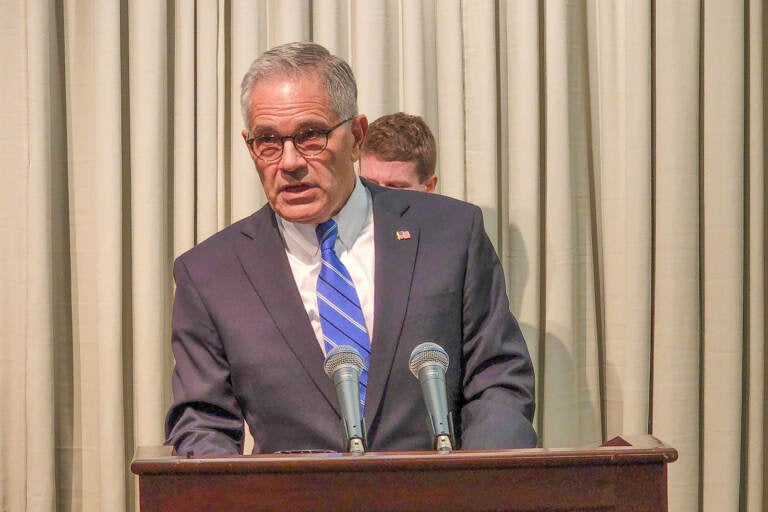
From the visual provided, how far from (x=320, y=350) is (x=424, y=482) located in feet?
2.41

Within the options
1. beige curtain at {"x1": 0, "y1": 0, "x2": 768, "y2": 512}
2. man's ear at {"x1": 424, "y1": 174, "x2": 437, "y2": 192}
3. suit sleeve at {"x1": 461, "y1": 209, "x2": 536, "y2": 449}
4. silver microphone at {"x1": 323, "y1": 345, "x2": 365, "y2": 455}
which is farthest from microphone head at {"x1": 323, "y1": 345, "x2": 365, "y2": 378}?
beige curtain at {"x1": 0, "y1": 0, "x2": 768, "y2": 512}

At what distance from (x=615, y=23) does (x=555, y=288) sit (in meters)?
0.88

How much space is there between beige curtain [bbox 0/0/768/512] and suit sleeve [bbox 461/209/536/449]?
824mm

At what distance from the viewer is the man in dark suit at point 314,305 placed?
2135 millimetres

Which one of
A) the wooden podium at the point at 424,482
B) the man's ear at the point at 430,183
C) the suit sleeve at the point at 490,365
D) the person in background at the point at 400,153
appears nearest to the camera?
the wooden podium at the point at 424,482

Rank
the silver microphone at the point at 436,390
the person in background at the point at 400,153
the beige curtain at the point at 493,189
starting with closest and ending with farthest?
the silver microphone at the point at 436,390 → the person in background at the point at 400,153 → the beige curtain at the point at 493,189

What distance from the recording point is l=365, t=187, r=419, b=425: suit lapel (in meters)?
2.12

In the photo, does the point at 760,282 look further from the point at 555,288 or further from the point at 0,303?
the point at 0,303

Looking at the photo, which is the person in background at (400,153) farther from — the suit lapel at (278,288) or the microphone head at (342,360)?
the microphone head at (342,360)

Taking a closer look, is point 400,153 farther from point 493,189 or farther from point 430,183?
point 493,189

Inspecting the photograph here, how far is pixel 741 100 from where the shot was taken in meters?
3.11

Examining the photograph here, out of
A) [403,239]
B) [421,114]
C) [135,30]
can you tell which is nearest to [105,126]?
[135,30]

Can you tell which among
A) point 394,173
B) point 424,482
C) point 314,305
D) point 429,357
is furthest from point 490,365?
point 394,173

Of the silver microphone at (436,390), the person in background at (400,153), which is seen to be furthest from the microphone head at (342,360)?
the person in background at (400,153)
